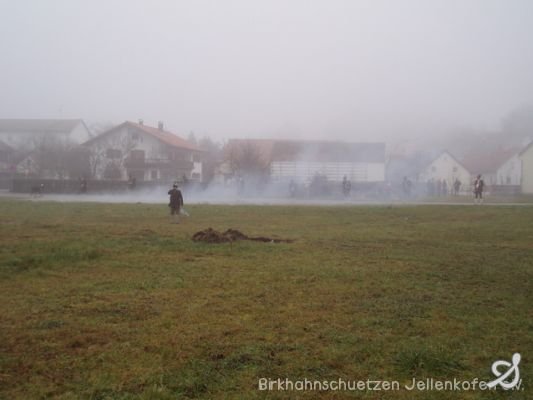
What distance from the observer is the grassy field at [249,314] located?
4633 mm

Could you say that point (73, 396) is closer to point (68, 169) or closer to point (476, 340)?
point (476, 340)

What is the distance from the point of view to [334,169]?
48.3 metres

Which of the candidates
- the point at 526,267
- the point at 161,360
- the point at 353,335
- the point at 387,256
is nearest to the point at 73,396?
the point at 161,360

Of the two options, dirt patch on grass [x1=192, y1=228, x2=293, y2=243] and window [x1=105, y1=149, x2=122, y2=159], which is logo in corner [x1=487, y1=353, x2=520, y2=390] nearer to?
dirt patch on grass [x1=192, y1=228, x2=293, y2=243]

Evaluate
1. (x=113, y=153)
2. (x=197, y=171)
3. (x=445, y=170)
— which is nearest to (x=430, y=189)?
(x=445, y=170)

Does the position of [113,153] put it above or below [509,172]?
above

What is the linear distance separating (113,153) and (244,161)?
51.4 ft

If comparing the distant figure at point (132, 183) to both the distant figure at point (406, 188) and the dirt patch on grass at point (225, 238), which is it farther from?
the dirt patch on grass at point (225, 238)

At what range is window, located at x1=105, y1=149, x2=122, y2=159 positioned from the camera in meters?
52.7

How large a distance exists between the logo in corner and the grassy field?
0.28 ft

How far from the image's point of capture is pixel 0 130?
73625 millimetres

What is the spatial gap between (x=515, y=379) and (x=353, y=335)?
5.87 feet

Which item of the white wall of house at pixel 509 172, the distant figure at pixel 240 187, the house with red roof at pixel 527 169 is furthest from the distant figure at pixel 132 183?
the white wall of house at pixel 509 172

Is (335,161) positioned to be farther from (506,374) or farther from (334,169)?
(506,374)
